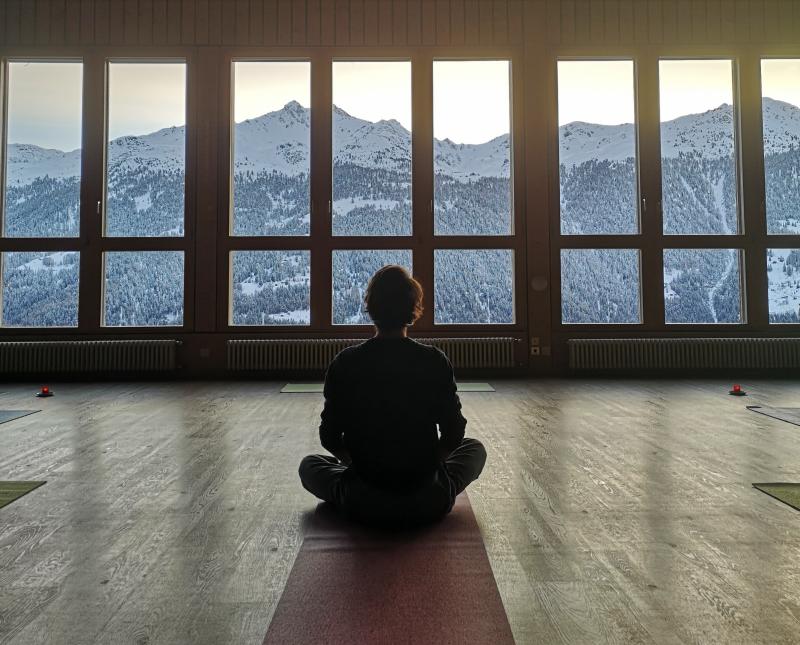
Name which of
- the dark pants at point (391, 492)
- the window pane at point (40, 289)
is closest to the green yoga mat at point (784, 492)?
the dark pants at point (391, 492)

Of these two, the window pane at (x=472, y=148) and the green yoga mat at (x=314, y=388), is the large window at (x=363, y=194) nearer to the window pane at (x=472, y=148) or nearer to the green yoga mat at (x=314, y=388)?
the window pane at (x=472, y=148)

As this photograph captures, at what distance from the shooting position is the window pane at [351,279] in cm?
695

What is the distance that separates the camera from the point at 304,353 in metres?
6.72

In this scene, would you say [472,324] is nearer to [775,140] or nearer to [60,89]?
[775,140]

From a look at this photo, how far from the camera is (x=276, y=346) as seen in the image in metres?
6.73

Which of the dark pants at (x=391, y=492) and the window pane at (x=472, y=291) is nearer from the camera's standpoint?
the dark pants at (x=391, y=492)

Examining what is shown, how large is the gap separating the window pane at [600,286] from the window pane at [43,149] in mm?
6251

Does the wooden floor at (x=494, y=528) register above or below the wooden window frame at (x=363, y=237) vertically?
below

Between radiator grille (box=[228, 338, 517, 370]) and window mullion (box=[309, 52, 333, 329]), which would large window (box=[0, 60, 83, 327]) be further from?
window mullion (box=[309, 52, 333, 329])

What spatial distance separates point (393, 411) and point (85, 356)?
6.17m

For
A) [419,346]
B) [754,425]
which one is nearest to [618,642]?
[419,346]

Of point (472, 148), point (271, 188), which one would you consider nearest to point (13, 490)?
point (271, 188)

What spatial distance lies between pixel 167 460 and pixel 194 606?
1697 millimetres

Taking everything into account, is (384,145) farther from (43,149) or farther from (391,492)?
(391,492)
